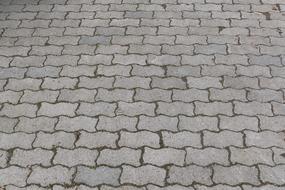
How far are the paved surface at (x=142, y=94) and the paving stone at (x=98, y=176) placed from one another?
1cm

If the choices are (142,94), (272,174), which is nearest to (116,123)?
(142,94)

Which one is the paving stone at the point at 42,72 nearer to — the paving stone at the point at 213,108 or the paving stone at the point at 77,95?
the paving stone at the point at 77,95

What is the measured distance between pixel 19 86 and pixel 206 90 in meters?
2.02

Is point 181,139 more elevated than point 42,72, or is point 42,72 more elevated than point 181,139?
point 181,139

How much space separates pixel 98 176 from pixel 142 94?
121 centimetres

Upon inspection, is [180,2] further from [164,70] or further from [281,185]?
[281,185]

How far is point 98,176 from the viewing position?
387 cm

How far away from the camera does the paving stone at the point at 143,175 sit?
380 centimetres

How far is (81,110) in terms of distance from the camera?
4609 millimetres

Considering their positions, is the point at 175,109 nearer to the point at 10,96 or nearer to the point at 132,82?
the point at 132,82

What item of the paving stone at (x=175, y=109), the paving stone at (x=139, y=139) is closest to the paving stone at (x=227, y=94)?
the paving stone at (x=175, y=109)

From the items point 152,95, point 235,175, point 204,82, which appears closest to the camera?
point 235,175

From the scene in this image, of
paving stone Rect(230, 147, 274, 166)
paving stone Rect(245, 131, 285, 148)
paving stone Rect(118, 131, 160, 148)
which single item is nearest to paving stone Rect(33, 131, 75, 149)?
paving stone Rect(118, 131, 160, 148)

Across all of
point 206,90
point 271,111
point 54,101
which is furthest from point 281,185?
point 54,101
